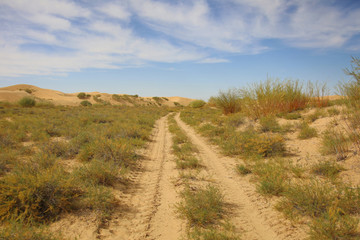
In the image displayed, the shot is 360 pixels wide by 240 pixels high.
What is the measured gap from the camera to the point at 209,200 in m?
3.16

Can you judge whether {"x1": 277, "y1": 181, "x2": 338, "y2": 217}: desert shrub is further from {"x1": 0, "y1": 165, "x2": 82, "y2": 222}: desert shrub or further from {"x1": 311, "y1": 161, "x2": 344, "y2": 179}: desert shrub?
{"x1": 0, "y1": 165, "x2": 82, "y2": 222}: desert shrub

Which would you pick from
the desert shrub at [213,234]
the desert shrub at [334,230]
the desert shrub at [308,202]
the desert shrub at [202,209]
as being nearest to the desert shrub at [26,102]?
the desert shrub at [202,209]

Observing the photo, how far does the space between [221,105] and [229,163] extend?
10132 millimetres

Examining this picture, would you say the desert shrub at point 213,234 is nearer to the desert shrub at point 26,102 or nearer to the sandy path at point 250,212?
the sandy path at point 250,212

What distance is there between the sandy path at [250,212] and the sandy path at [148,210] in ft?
3.22

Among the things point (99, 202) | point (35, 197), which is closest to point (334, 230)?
point (99, 202)

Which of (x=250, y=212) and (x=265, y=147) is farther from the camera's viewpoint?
(x=265, y=147)

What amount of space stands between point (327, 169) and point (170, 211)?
352cm

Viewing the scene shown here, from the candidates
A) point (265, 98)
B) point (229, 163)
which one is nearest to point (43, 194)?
point (229, 163)

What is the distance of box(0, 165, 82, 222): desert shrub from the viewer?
2803 millimetres

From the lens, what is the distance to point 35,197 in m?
3.01

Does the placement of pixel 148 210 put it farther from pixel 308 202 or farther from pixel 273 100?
pixel 273 100

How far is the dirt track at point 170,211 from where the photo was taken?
2.70 metres

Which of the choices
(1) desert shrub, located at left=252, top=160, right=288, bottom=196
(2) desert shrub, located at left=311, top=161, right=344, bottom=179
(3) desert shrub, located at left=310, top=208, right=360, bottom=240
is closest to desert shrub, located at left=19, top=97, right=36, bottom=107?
(1) desert shrub, located at left=252, top=160, right=288, bottom=196
